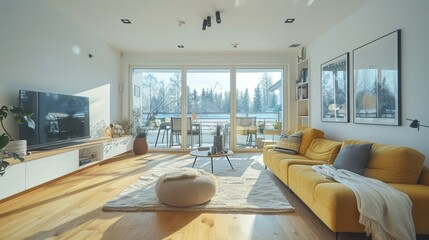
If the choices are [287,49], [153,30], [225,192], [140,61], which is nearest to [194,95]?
[140,61]

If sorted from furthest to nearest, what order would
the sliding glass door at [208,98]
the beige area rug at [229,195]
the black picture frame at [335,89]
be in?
1. the sliding glass door at [208,98]
2. the black picture frame at [335,89]
3. the beige area rug at [229,195]

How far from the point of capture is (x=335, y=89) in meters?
4.19

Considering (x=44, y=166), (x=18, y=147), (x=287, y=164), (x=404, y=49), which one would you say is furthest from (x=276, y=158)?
(x=18, y=147)

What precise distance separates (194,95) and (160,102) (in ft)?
3.02

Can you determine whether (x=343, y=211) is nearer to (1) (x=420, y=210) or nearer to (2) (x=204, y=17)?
(1) (x=420, y=210)

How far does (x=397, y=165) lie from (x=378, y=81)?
51.0 inches

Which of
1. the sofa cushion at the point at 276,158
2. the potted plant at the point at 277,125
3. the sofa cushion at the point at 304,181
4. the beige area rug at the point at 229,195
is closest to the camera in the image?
the sofa cushion at the point at 304,181

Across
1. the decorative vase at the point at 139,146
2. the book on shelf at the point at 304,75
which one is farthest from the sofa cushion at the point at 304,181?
the decorative vase at the point at 139,146

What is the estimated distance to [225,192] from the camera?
10.1ft

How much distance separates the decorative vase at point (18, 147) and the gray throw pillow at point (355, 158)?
362cm

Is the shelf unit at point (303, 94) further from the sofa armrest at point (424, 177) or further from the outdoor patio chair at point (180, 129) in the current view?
the sofa armrest at point (424, 177)

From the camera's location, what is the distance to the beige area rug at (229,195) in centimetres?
259

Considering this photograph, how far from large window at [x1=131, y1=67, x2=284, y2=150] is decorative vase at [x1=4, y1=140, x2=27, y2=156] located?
11.5 feet

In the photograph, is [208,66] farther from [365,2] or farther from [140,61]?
[365,2]
